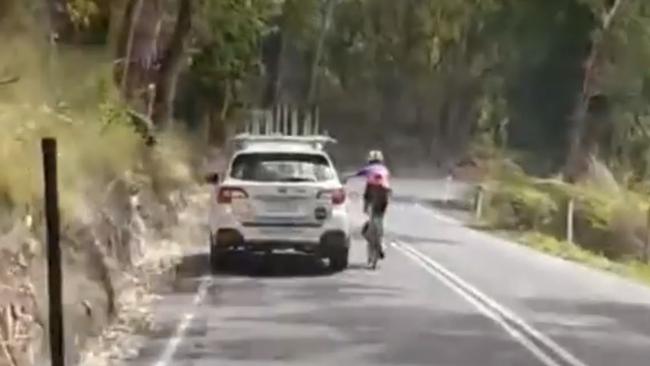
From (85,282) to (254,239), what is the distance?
6493mm

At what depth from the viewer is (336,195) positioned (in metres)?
23.1

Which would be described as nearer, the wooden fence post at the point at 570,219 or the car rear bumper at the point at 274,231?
the car rear bumper at the point at 274,231

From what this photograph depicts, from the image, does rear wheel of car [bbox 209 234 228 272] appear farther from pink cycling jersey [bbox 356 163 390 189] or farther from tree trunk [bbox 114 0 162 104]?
tree trunk [bbox 114 0 162 104]

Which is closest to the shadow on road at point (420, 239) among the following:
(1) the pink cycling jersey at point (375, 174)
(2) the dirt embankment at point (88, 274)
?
(2) the dirt embankment at point (88, 274)

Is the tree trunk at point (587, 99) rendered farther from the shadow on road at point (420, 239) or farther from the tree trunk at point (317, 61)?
the tree trunk at point (317, 61)

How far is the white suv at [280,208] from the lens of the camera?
22953 millimetres

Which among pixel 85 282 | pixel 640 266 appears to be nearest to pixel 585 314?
pixel 85 282

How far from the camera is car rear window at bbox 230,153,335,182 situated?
76.0 feet

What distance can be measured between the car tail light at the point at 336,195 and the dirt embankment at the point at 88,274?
2.64m

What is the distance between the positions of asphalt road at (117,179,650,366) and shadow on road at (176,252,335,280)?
0.03 meters

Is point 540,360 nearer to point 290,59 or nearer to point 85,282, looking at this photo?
point 85,282

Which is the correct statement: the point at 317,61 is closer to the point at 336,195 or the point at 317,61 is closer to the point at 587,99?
the point at 587,99

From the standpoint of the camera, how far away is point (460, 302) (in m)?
19.7

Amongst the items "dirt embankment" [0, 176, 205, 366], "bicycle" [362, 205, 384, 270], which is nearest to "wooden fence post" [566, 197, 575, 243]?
"bicycle" [362, 205, 384, 270]
